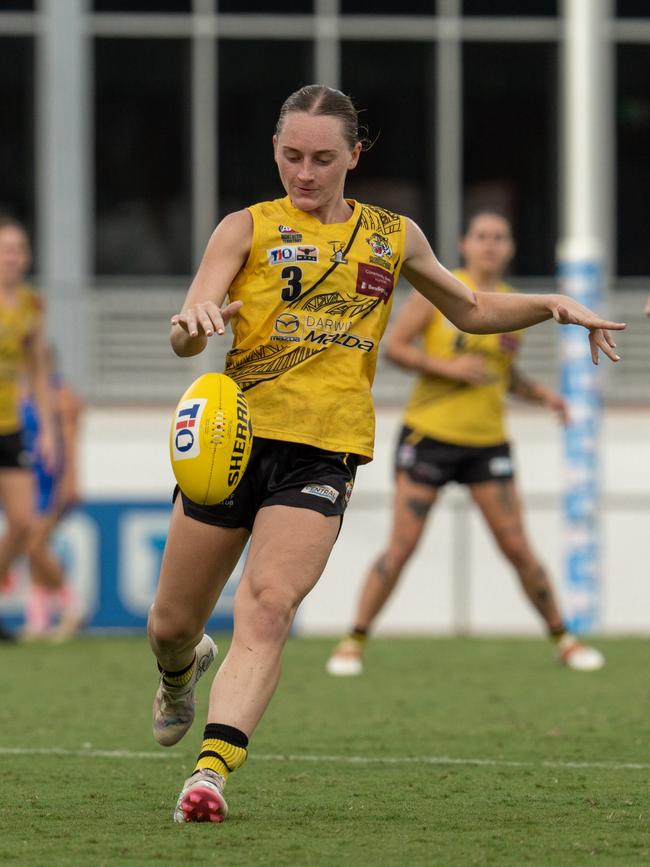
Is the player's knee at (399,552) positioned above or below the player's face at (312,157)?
below

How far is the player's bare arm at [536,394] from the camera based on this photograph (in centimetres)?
1055

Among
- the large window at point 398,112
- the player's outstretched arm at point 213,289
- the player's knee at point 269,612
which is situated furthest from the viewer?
the large window at point 398,112

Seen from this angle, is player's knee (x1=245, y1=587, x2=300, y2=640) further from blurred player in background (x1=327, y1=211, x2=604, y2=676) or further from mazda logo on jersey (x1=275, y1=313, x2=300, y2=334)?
blurred player in background (x1=327, y1=211, x2=604, y2=676)

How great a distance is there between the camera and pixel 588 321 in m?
5.77

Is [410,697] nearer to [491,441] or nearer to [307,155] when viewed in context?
[491,441]

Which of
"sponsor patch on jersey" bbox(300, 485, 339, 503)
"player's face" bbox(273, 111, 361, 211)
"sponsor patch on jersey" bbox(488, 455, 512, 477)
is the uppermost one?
"player's face" bbox(273, 111, 361, 211)

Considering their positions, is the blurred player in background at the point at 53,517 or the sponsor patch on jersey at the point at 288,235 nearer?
the sponsor patch on jersey at the point at 288,235

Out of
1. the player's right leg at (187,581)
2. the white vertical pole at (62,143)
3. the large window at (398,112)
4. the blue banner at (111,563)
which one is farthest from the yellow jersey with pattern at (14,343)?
the large window at (398,112)

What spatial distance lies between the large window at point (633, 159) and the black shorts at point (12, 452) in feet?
29.5

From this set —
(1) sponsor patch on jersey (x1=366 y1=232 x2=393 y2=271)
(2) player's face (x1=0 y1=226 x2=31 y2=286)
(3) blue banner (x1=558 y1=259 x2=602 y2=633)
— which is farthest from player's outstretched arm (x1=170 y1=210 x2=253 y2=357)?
(3) blue banner (x1=558 y1=259 x2=602 y2=633)

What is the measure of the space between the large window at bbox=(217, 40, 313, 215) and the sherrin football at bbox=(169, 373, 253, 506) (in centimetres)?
1419

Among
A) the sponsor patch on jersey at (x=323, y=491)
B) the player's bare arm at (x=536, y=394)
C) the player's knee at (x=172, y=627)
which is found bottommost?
the player's knee at (x=172, y=627)

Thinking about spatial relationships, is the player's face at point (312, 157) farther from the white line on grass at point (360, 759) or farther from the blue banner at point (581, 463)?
the blue banner at point (581, 463)

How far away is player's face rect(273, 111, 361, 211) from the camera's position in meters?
5.64
